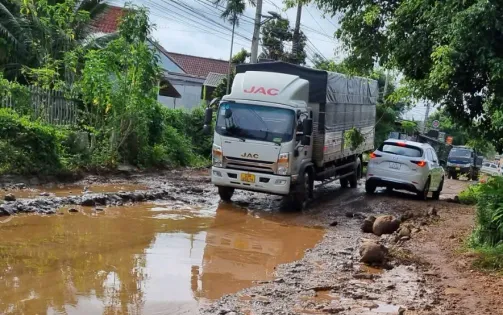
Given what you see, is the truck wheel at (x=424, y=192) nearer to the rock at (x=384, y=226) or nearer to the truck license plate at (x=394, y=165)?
the truck license plate at (x=394, y=165)

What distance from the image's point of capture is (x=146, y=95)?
59.5 feet

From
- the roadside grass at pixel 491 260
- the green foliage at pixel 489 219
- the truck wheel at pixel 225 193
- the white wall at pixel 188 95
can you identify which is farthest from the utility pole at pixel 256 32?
the roadside grass at pixel 491 260

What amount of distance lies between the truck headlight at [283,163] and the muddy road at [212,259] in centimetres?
106

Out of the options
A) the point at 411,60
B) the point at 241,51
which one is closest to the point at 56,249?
the point at 411,60

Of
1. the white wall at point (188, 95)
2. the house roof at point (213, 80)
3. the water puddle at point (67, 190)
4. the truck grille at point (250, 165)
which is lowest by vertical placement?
the water puddle at point (67, 190)

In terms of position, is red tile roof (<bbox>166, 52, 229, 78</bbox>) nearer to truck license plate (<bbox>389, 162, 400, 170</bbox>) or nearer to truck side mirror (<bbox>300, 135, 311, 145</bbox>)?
truck license plate (<bbox>389, 162, 400, 170</bbox>)

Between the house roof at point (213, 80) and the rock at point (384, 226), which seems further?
the house roof at point (213, 80)

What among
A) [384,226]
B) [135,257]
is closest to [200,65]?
[384,226]

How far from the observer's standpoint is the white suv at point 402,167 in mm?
16219

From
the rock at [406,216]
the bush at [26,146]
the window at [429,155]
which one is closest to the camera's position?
the rock at [406,216]

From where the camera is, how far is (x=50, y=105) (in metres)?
17.4

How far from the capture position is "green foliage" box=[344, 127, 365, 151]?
17.6m

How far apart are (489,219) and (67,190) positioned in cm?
931

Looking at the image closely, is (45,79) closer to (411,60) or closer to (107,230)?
(107,230)
